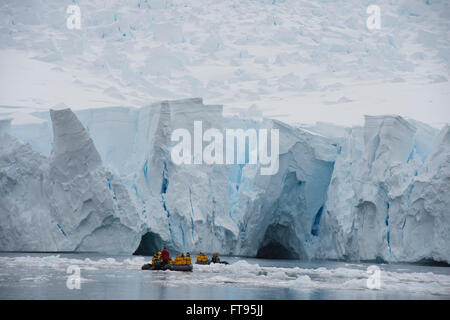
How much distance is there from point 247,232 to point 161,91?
1741 centimetres

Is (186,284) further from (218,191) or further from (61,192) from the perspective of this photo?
(218,191)

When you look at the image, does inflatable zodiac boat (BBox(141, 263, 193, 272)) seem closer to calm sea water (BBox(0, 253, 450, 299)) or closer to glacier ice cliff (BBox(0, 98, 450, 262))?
calm sea water (BBox(0, 253, 450, 299))

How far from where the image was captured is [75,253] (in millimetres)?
22703

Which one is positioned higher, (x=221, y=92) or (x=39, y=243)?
(x=221, y=92)

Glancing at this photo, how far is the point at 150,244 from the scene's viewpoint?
27.0m

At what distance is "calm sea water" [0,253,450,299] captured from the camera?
1069 centimetres

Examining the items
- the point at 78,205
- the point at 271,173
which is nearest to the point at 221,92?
the point at 271,173

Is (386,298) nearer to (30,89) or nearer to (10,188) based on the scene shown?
(10,188)

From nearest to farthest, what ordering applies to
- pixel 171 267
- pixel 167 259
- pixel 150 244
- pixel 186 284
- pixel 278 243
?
pixel 186 284
pixel 171 267
pixel 167 259
pixel 150 244
pixel 278 243

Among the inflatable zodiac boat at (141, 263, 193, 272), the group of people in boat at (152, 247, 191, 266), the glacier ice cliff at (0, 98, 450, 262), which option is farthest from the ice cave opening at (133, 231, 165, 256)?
the inflatable zodiac boat at (141, 263, 193, 272)

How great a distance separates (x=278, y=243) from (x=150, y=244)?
23.1ft

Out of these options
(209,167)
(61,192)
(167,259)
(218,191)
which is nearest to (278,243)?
(218,191)

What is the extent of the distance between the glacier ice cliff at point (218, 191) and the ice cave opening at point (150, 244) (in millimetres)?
65
